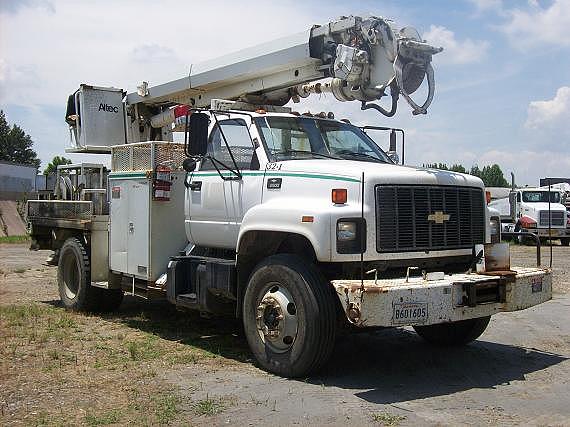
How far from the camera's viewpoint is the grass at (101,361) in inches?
215

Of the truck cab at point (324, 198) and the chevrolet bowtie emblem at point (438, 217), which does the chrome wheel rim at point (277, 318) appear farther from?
the chevrolet bowtie emblem at point (438, 217)

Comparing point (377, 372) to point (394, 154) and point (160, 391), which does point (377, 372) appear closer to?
point (160, 391)

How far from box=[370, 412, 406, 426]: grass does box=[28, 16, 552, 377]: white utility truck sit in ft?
2.50

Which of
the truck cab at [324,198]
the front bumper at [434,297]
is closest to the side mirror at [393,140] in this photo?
the truck cab at [324,198]

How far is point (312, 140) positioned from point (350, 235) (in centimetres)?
185

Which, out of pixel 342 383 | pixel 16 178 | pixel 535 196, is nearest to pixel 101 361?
pixel 342 383

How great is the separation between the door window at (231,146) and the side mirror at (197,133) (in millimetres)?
A: 377

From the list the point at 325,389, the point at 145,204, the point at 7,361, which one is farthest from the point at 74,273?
the point at 325,389

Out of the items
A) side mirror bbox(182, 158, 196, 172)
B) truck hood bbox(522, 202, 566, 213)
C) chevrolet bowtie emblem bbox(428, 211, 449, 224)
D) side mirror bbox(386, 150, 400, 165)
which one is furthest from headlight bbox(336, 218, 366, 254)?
truck hood bbox(522, 202, 566, 213)

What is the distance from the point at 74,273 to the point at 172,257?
2775 mm

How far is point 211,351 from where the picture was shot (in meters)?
7.75

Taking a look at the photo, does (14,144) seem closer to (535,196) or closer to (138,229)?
(535,196)

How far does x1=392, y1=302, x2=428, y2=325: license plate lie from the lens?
19.4 feet

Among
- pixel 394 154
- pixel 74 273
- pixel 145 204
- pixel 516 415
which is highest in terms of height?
pixel 394 154
